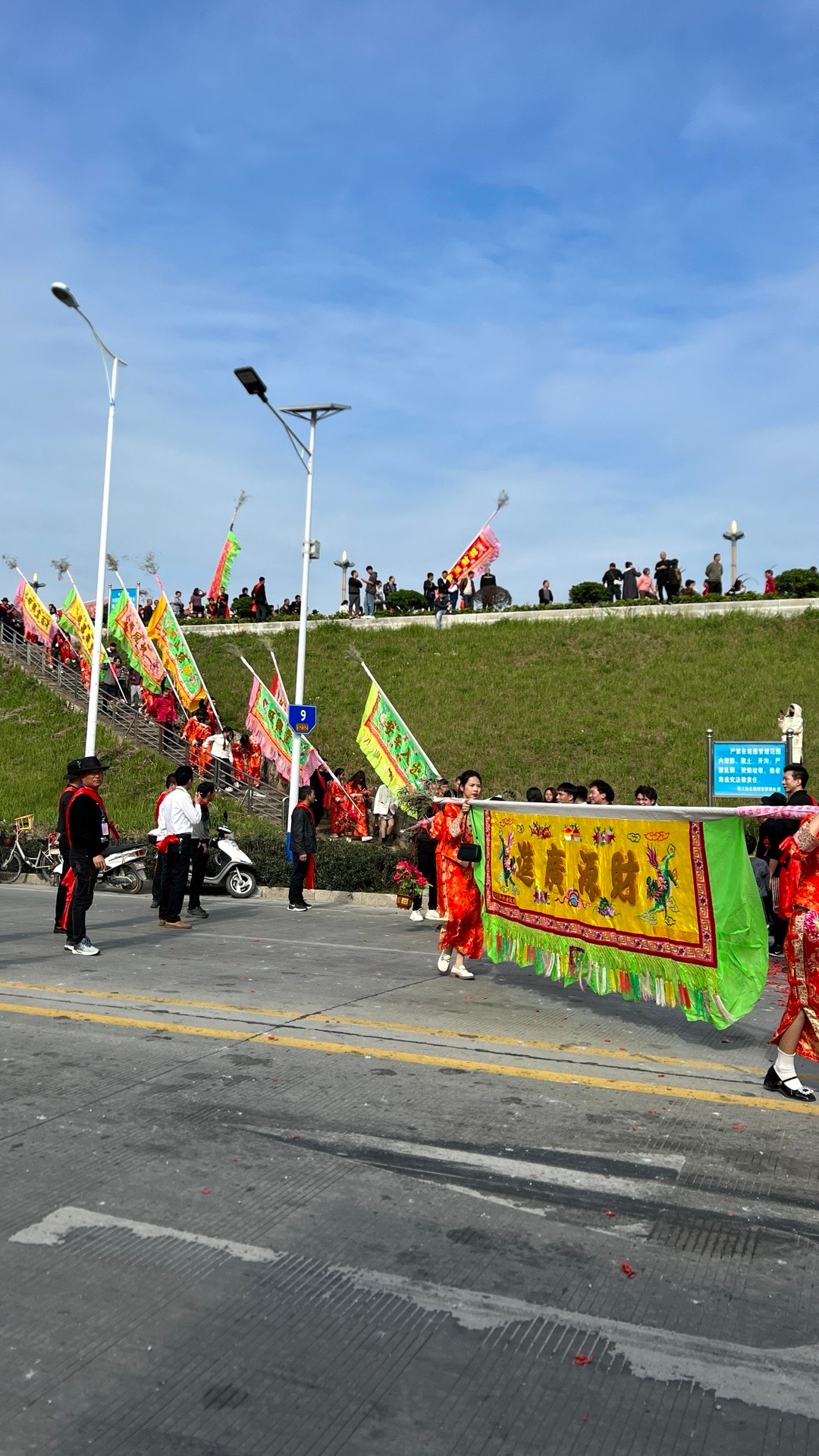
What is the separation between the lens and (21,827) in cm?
2519

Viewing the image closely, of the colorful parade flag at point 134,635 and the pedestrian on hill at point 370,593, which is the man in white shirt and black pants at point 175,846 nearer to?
the colorful parade flag at point 134,635

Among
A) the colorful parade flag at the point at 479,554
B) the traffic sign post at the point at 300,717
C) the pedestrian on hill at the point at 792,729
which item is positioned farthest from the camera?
the colorful parade flag at the point at 479,554

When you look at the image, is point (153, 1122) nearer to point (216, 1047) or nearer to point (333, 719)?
point (216, 1047)

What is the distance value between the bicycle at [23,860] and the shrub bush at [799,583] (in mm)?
23690

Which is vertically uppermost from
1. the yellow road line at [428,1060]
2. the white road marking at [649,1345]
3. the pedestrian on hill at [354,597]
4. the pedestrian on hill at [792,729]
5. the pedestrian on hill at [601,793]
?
the pedestrian on hill at [354,597]

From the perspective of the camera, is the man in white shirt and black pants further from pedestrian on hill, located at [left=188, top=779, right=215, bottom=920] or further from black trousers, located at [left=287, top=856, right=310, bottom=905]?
black trousers, located at [left=287, top=856, right=310, bottom=905]

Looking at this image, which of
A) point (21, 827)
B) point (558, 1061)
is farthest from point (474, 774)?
point (21, 827)

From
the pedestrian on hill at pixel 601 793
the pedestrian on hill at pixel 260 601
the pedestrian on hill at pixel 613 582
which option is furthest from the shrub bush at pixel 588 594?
the pedestrian on hill at pixel 601 793

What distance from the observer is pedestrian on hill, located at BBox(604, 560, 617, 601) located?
40.5 m

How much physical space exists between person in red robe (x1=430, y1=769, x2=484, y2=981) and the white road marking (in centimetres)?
586

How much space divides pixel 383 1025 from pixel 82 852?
16.0 feet

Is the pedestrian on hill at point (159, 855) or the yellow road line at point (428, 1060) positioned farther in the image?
the pedestrian on hill at point (159, 855)

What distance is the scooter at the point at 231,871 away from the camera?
1939cm

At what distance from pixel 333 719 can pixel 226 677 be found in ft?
20.9
